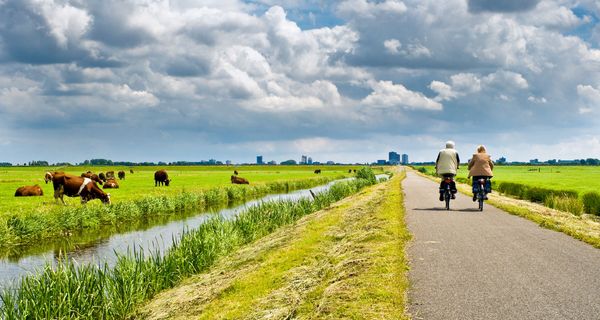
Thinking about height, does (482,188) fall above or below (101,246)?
above

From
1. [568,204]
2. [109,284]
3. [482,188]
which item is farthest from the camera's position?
[568,204]

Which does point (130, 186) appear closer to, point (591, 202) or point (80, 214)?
point (80, 214)

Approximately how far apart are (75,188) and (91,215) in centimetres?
556

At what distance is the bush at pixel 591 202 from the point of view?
24.7 m

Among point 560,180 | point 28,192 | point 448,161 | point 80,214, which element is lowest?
point 80,214

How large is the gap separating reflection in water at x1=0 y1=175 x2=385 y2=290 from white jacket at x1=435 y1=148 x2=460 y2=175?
10.8m

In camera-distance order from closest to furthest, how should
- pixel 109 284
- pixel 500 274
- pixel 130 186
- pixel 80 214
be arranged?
pixel 500 274 < pixel 109 284 < pixel 80 214 < pixel 130 186

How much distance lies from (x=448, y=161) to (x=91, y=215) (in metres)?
21.2

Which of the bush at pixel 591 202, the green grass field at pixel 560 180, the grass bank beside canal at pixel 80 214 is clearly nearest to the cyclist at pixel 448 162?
the bush at pixel 591 202

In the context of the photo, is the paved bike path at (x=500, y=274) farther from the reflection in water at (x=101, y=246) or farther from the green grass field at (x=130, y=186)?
the green grass field at (x=130, y=186)

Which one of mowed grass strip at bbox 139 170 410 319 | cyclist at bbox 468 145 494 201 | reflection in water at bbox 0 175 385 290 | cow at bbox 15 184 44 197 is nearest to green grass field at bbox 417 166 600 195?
cyclist at bbox 468 145 494 201

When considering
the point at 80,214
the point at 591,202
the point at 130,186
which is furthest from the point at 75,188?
the point at 591,202

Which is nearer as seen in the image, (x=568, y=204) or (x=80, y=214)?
(x=568, y=204)

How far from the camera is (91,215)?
27078 millimetres
